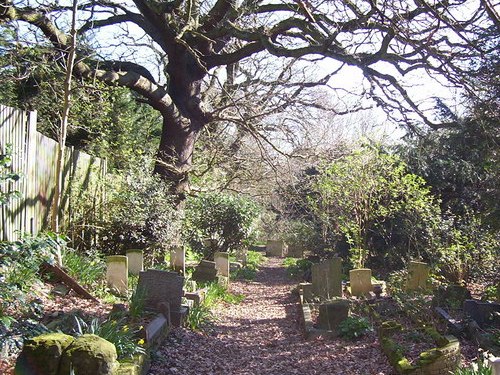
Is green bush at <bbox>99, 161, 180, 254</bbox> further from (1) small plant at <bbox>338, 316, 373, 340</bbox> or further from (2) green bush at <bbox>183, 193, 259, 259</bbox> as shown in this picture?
(1) small plant at <bbox>338, 316, 373, 340</bbox>

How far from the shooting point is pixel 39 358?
4.44m

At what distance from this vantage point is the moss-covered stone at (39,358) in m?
4.42

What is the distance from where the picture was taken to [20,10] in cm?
1142

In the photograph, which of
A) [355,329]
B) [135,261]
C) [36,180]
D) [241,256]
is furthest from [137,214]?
[241,256]

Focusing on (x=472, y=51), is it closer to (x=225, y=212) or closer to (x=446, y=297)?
(x=446, y=297)

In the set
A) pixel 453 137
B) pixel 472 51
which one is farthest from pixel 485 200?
pixel 472 51

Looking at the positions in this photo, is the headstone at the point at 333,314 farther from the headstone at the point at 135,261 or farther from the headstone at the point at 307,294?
the headstone at the point at 135,261

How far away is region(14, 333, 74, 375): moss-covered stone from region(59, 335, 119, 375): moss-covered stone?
0.21ft

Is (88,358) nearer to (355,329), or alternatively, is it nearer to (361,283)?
(355,329)

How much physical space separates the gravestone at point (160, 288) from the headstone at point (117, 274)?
1.31m

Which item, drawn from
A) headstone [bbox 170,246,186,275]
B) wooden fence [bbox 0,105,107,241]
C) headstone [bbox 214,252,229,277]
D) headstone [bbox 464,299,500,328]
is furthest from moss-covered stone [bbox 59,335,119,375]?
headstone [bbox 214,252,229,277]

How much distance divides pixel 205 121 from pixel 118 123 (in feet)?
11.3

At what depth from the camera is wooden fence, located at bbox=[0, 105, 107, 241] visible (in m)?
8.57

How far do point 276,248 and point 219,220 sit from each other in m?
11.2
